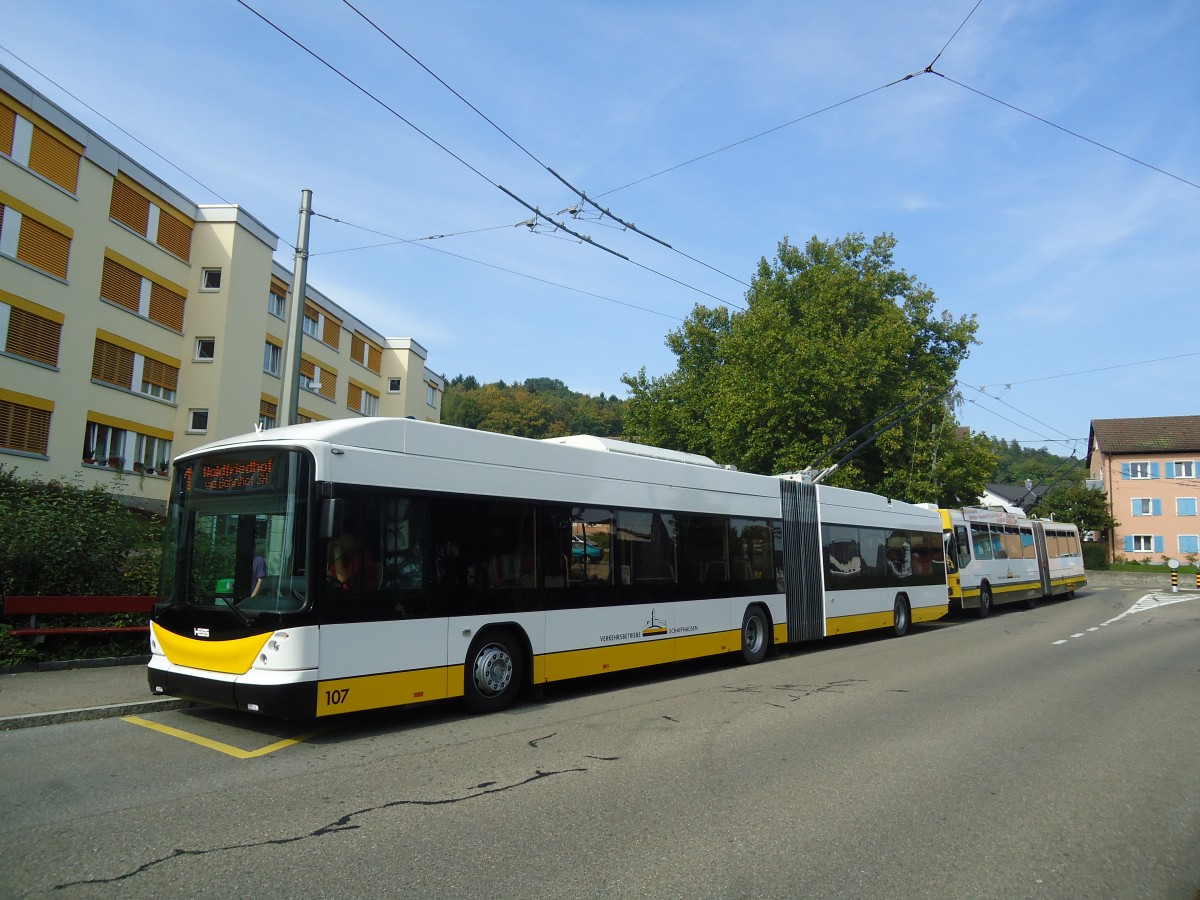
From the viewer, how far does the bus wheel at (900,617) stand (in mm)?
18047

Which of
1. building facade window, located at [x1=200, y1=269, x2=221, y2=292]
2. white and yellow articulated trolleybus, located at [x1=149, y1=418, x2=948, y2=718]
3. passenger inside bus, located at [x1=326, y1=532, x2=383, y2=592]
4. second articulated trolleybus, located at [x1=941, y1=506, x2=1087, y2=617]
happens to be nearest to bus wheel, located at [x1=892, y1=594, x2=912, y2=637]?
second articulated trolleybus, located at [x1=941, y1=506, x2=1087, y2=617]

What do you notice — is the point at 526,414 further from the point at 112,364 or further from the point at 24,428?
the point at 24,428

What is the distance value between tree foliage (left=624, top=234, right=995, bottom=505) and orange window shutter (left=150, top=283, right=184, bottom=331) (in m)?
20.4

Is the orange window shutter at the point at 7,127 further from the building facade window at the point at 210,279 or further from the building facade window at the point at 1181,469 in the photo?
the building facade window at the point at 1181,469

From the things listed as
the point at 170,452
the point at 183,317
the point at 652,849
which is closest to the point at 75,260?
the point at 183,317

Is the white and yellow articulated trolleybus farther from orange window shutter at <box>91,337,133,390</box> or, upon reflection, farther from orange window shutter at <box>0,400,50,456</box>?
orange window shutter at <box>91,337,133,390</box>

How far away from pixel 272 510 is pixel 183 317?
24954 mm

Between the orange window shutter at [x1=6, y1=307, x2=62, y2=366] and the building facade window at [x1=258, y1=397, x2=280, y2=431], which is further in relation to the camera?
the building facade window at [x1=258, y1=397, x2=280, y2=431]

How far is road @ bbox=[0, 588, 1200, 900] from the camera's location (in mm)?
4168

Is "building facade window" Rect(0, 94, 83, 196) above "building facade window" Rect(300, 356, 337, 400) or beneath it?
above

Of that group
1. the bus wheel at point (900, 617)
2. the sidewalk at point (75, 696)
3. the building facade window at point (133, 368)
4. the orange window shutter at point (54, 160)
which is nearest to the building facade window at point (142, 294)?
the building facade window at point (133, 368)

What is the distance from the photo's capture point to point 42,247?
22.9 m

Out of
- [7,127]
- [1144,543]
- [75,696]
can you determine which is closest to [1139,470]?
[1144,543]

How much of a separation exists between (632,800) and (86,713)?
216 inches
